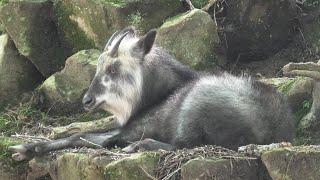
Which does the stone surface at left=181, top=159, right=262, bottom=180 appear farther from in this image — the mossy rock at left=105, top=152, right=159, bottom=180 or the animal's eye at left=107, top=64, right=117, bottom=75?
the animal's eye at left=107, top=64, right=117, bottom=75

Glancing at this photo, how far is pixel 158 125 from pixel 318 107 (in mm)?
1311

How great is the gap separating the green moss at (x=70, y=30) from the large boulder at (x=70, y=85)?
0.47 meters

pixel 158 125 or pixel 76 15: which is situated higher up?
pixel 76 15

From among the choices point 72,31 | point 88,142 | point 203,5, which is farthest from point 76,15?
point 88,142

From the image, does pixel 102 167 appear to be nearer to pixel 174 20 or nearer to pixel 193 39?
pixel 193 39

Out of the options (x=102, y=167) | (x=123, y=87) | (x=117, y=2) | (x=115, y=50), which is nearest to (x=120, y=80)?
(x=123, y=87)

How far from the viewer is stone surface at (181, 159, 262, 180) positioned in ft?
14.3

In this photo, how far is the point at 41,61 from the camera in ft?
26.3

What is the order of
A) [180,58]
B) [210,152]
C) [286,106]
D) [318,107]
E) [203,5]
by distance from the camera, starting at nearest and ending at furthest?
1. [210,152]
2. [286,106]
3. [318,107]
4. [180,58]
5. [203,5]

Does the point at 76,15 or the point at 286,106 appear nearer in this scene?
the point at 286,106

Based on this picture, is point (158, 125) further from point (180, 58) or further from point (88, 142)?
point (180, 58)

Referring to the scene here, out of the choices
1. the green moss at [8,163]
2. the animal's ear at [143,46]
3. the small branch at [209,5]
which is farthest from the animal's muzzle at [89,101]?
the small branch at [209,5]

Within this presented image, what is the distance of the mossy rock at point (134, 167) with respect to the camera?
4.64 metres

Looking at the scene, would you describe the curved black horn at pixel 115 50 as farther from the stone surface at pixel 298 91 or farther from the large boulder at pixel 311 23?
the large boulder at pixel 311 23
